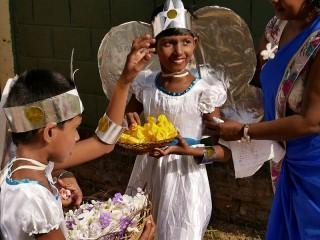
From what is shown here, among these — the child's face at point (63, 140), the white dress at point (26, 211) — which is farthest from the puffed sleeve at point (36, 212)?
the child's face at point (63, 140)

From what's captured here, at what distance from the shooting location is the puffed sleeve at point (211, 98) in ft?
10.2

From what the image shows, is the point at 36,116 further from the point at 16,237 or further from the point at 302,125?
the point at 302,125

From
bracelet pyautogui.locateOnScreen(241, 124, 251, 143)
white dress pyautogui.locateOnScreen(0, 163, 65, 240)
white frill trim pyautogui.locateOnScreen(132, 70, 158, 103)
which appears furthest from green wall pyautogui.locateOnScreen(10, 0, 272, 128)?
white dress pyautogui.locateOnScreen(0, 163, 65, 240)

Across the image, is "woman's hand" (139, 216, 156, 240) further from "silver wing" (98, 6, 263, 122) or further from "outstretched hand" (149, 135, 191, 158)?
"silver wing" (98, 6, 263, 122)

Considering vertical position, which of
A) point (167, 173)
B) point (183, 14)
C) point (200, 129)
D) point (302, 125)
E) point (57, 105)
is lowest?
point (167, 173)

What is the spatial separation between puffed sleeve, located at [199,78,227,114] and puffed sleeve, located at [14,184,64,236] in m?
1.33

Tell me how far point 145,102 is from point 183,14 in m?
0.53

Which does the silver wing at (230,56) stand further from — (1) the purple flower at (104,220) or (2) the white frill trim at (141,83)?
(1) the purple flower at (104,220)

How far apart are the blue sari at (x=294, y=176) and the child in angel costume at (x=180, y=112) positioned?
1.65ft

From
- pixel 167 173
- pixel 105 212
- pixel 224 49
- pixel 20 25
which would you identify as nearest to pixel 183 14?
pixel 224 49

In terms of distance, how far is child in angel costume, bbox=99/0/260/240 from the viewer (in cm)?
310

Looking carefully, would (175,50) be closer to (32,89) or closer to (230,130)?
(230,130)

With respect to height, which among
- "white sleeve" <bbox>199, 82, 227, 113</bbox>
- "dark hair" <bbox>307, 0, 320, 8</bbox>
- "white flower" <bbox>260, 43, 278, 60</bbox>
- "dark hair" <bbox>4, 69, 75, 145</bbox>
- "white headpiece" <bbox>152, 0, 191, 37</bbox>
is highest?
"dark hair" <bbox>307, 0, 320, 8</bbox>

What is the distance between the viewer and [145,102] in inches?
128
